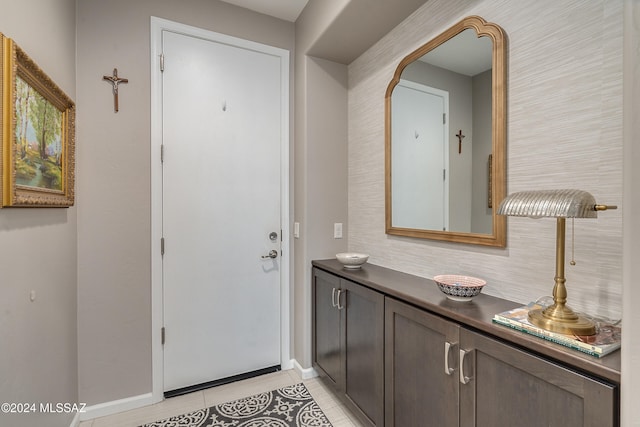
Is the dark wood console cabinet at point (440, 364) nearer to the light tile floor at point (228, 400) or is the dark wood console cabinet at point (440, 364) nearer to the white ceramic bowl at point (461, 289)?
the white ceramic bowl at point (461, 289)

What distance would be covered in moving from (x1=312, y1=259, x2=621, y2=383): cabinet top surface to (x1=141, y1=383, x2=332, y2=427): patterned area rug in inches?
34.1

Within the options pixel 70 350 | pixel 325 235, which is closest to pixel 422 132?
pixel 325 235

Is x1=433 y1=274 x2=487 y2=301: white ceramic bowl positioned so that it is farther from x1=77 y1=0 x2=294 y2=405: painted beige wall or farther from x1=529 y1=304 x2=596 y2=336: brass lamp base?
x1=77 y1=0 x2=294 y2=405: painted beige wall

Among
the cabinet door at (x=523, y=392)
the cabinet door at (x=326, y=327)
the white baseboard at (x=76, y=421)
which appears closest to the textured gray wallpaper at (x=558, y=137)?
the cabinet door at (x=523, y=392)

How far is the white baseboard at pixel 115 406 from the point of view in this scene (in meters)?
Result: 1.80

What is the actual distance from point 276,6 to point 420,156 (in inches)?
60.6

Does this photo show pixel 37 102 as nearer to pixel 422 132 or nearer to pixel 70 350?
pixel 70 350

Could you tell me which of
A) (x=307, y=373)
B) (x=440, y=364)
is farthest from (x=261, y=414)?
(x=440, y=364)

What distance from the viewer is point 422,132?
5.80 ft

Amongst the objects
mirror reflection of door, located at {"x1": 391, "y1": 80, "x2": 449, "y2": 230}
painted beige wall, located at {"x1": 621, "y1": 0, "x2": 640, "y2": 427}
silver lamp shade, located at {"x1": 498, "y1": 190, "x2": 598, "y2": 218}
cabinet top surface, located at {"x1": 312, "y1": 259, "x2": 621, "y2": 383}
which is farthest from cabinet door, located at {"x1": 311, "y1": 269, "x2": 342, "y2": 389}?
painted beige wall, located at {"x1": 621, "y1": 0, "x2": 640, "y2": 427}

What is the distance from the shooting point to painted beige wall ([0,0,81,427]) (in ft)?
3.57

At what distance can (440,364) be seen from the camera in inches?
45.8

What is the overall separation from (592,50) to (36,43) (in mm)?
2188

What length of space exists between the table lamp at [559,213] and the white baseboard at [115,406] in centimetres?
222
